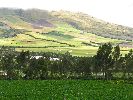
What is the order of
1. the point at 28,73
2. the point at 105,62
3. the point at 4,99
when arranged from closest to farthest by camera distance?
the point at 4,99, the point at 28,73, the point at 105,62

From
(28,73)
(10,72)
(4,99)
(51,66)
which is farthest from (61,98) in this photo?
(51,66)

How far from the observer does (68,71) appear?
197125mm

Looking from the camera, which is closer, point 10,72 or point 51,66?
point 10,72

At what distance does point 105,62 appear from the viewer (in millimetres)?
187125

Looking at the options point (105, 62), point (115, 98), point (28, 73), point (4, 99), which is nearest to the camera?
point (4, 99)

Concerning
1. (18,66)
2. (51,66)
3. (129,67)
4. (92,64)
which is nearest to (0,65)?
(18,66)

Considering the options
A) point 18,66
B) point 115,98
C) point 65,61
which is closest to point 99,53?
point 65,61

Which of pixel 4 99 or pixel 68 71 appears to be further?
pixel 68 71

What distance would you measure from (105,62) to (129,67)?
12.9m

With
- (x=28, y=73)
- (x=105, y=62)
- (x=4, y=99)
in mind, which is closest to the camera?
(x=4, y=99)

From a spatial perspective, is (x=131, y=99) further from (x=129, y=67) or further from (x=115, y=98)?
(x=129, y=67)

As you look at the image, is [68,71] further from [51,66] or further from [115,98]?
[115,98]

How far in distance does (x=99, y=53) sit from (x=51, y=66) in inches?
945

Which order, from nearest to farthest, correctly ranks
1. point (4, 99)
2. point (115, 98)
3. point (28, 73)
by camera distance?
point (4, 99)
point (115, 98)
point (28, 73)
